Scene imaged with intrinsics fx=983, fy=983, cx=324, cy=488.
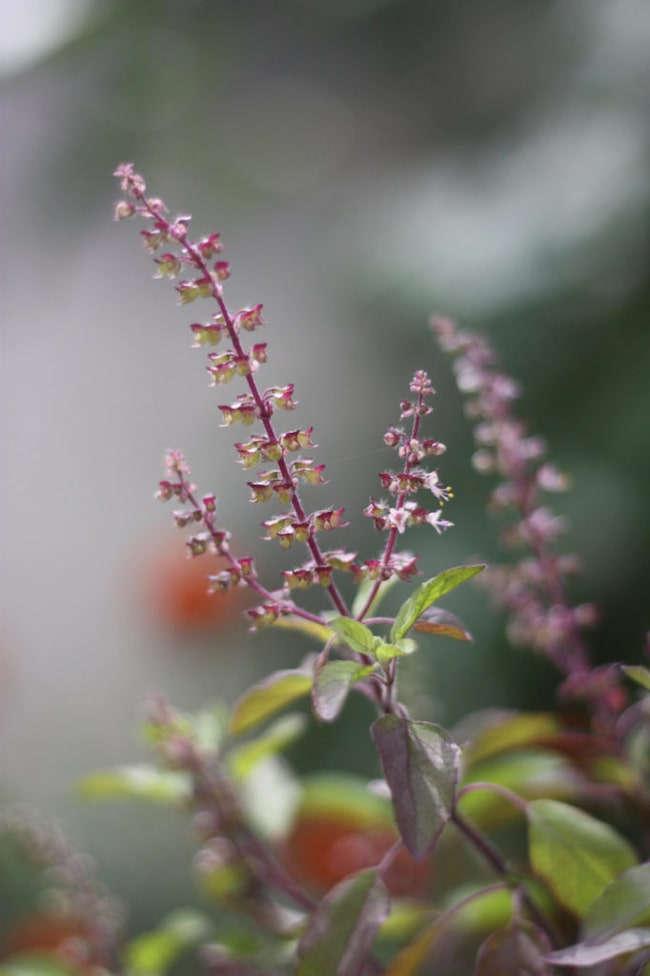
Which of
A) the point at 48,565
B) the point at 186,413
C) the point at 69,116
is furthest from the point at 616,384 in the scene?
the point at 69,116

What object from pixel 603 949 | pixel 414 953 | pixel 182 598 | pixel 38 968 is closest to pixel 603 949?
pixel 603 949

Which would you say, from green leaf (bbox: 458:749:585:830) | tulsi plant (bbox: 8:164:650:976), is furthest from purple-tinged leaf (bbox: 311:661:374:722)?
green leaf (bbox: 458:749:585:830)

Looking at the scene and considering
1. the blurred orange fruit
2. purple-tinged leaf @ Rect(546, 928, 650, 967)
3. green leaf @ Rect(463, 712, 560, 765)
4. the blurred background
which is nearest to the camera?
purple-tinged leaf @ Rect(546, 928, 650, 967)

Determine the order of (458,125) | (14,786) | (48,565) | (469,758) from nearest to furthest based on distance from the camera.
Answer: (469,758) < (14,786) < (458,125) < (48,565)

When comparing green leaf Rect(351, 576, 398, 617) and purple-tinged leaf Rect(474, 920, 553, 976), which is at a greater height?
green leaf Rect(351, 576, 398, 617)

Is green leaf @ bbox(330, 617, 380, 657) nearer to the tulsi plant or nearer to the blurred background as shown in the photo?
the tulsi plant

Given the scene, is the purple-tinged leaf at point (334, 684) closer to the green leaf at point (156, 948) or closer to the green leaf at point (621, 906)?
the green leaf at point (621, 906)

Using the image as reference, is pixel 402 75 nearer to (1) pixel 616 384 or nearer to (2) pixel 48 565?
(1) pixel 616 384
